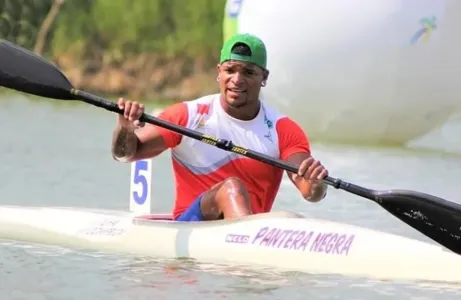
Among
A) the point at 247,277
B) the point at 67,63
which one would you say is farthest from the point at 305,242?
the point at 67,63

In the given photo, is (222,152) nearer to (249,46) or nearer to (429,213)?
(249,46)

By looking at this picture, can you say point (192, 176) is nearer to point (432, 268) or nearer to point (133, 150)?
point (133, 150)

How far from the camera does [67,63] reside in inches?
987

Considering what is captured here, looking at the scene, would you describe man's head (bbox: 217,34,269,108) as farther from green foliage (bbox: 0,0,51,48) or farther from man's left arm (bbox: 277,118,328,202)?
green foliage (bbox: 0,0,51,48)

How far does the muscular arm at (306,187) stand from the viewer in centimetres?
753

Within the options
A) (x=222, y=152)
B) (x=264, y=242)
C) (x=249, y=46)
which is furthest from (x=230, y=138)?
(x=264, y=242)

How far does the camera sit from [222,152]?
786 centimetres

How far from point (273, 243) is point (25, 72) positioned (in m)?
1.90

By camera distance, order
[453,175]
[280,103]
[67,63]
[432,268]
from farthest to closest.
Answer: [67,63] < [280,103] < [453,175] < [432,268]

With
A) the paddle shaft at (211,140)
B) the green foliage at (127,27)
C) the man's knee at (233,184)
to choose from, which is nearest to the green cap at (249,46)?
the paddle shaft at (211,140)

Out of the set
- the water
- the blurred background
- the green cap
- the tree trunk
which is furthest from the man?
the tree trunk

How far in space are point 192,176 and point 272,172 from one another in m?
0.45

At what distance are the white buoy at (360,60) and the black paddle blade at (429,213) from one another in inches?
244

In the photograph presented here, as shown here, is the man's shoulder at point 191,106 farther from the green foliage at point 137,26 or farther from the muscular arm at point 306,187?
the green foliage at point 137,26
